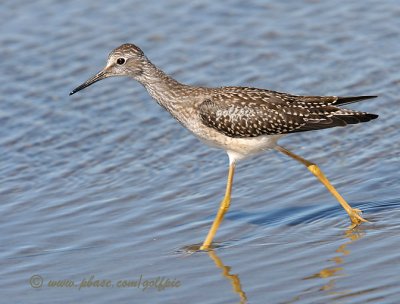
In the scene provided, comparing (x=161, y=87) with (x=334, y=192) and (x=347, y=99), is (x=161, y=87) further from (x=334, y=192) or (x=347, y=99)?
Result: (x=334, y=192)

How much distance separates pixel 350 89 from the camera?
51.3 ft

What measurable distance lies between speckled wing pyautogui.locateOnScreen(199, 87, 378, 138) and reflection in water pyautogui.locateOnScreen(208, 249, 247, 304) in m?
1.70

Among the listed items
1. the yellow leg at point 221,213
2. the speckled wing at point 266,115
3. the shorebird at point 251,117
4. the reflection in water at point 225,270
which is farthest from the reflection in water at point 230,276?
the speckled wing at point 266,115

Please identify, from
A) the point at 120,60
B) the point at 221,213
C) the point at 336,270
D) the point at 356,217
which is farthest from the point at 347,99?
the point at 120,60

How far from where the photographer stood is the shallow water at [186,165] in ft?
34.0

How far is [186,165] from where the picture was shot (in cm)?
1384

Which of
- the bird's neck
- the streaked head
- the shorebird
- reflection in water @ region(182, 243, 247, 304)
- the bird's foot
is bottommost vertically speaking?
the bird's foot

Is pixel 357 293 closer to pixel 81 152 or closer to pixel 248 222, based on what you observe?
pixel 248 222

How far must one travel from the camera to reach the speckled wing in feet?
39.5

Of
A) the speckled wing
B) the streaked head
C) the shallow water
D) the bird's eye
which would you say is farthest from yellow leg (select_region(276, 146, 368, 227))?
the bird's eye

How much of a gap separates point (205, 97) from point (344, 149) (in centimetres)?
253

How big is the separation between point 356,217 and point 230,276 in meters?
2.05

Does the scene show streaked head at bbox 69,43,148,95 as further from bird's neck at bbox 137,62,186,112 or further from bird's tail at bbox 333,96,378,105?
bird's tail at bbox 333,96,378,105

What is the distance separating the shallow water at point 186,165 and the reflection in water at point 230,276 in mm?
25
